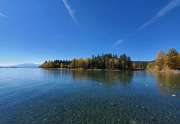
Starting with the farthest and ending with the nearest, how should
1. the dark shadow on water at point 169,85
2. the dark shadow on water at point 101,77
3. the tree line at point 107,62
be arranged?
the tree line at point 107,62, the dark shadow on water at point 101,77, the dark shadow on water at point 169,85

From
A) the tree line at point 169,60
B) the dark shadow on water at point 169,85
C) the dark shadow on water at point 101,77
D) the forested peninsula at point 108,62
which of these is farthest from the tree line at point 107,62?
the dark shadow on water at point 169,85

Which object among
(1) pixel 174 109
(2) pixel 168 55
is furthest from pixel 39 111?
(2) pixel 168 55

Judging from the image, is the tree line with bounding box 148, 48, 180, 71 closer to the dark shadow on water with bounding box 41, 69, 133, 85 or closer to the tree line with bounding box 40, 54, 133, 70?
the dark shadow on water with bounding box 41, 69, 133, 85

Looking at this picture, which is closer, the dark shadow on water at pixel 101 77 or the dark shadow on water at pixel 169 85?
the dark shadow on water at pixel 169 85

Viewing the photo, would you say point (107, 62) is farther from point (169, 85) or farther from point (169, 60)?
point (169, 85)

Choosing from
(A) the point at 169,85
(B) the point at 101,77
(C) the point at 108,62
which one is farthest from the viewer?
(C) the point at 108,62

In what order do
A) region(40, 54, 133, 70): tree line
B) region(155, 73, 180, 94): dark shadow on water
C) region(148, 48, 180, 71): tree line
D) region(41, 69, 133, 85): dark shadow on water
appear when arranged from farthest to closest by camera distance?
1. region(40, 54, 133, 70): tree line
2. region(148, 48, 180, 71): tree line
3. region(41, 69, 133, 85): dark shadow on water
4. region(155, 73, 180, 94): dark shadow on water

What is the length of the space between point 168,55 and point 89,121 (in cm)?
9554

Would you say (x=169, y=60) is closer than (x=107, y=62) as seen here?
Yes

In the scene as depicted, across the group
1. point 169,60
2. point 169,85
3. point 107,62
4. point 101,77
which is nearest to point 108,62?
point 107,62

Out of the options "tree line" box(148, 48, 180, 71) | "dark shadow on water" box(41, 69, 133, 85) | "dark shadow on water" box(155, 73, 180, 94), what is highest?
"tree line" box(148, 48, 180, 71)

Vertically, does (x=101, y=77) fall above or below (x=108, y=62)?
below

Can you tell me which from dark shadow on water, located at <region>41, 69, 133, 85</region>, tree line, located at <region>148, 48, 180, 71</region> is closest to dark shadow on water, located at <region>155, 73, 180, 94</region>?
dark shadow on water, located at <region>41, 69, 133, 85</region>

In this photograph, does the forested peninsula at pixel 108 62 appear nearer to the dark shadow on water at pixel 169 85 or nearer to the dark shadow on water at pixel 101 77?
the dark shadow on water at pixel 101 77
